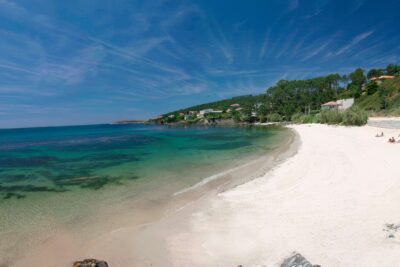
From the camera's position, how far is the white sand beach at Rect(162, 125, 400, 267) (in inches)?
201

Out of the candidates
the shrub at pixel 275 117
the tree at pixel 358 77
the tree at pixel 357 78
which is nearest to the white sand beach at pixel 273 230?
the shrub at pixel 275 117

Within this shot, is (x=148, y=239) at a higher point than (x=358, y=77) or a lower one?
lower

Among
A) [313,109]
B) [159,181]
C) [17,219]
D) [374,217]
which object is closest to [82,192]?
[17,219]

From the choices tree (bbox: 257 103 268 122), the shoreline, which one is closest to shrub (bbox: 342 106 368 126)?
the shoreline

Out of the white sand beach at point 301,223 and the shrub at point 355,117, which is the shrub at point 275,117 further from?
the white sand beach at point 301,223

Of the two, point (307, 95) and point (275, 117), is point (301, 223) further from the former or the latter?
point (307, 95)

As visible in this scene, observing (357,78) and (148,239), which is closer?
(148,239)

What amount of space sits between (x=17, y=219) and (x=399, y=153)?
69.6 ft

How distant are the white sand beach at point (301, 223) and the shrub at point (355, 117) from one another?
109 ft

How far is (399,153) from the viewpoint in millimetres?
14109

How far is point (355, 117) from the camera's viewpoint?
129 feet

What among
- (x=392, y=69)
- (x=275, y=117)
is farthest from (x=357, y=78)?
(x=275, y=117)

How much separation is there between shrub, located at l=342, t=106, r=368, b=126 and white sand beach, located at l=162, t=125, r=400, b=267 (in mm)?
33326

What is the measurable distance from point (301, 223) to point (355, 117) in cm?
4155
